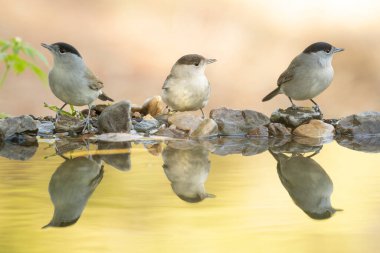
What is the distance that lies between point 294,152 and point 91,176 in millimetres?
1492

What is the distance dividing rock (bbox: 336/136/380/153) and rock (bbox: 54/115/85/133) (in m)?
1.89

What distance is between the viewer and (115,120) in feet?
16.6

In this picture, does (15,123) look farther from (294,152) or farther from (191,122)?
(294,152)

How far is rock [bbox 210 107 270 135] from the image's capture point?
5246mm

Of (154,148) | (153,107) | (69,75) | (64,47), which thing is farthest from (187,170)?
(153,107)

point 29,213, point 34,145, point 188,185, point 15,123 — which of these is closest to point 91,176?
point 188,185

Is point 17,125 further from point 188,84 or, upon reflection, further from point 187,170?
point 187,170

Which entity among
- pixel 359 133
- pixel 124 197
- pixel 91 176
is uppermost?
pixel 124 197

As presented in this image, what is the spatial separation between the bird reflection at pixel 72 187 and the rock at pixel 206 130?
146cm

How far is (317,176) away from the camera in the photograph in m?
3.17

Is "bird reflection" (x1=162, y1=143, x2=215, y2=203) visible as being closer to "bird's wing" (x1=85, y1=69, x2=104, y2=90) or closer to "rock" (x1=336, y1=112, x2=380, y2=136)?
"bird's wing" (x1=85, y1=69, x2=104, y2=90)

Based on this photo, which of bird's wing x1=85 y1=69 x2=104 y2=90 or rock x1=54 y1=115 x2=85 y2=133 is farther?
rock x1=54 y1=115 x2=85 y2=133

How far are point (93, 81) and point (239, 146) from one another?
114 centimetres

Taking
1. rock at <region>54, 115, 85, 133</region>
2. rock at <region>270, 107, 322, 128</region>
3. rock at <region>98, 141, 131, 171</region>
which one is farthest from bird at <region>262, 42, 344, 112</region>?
rock at <region>54, 115, 85, 133</region>
